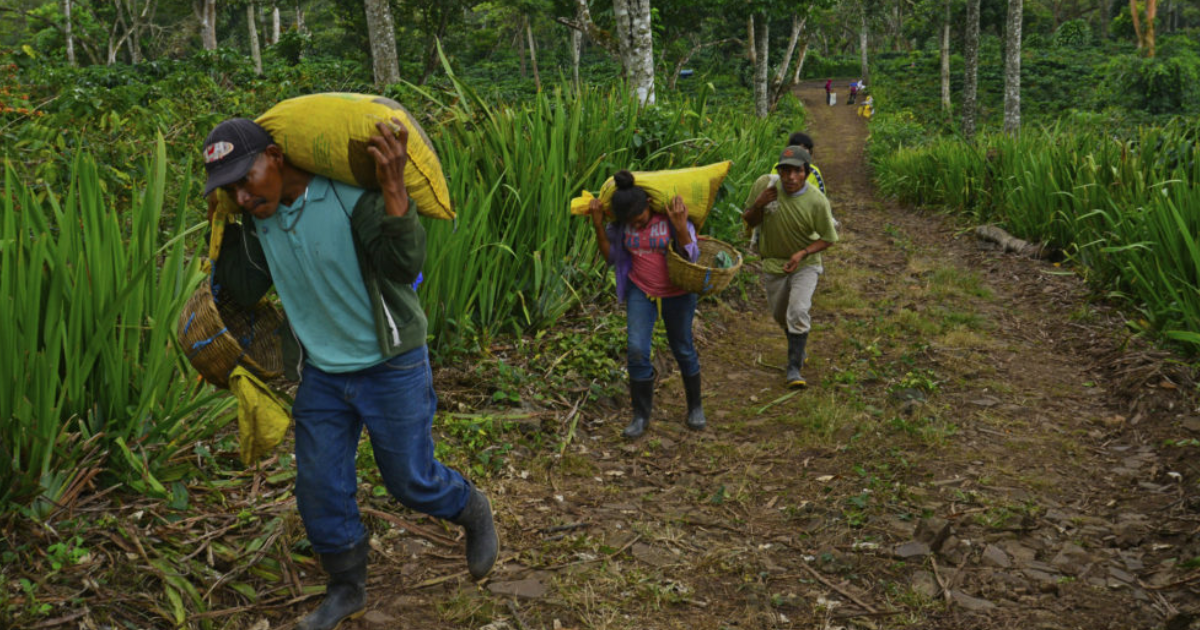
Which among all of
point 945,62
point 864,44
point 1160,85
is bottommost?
point 1160,85

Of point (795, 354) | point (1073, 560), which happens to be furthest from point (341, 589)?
point (795, 354)

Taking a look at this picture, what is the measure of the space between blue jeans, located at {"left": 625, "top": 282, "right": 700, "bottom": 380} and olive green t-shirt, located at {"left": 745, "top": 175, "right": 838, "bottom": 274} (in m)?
1.16

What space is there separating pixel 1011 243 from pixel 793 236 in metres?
4.92

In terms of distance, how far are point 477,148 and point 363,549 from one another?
3286 millimetres

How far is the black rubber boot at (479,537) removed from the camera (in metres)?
2.97

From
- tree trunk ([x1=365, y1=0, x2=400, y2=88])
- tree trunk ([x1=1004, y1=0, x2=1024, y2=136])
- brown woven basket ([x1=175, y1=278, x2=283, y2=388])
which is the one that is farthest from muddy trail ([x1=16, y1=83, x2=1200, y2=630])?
tree trunk ([x1=1004, y1=0, x2=1024, y2=136])

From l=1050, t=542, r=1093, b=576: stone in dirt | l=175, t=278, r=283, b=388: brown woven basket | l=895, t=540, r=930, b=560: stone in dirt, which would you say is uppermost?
l=175, t=278, r=283, b=388: brown woven basket

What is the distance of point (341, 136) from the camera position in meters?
2.31

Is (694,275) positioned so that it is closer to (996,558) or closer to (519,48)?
(996,558)

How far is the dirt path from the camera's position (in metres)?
3.01

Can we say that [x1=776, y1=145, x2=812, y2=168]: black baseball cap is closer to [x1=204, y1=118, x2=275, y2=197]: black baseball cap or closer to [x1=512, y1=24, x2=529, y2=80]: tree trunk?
[x1=204, y1=118, x2=275, y2=197]: black baseball cap

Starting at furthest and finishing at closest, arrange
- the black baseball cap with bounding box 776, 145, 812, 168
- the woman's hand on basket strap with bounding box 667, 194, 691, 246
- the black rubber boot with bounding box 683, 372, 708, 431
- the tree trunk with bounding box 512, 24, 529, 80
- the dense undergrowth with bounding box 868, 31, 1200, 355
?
the tree trunk with bounding box 512, 24, 529, 80, the dense undergrowth with bounding box 868, 31, 1200, 355, the black baseball cap with bounding box 776, 145, 812, 168, the black rubber boot with bounding box 683, 372, 708, 431, the woman's hand on basket strap with bounding box 667, 194, 691, 246

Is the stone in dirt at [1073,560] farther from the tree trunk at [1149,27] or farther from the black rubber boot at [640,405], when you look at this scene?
the tree trunk at [1149,27]

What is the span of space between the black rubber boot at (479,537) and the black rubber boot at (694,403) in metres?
2.00
